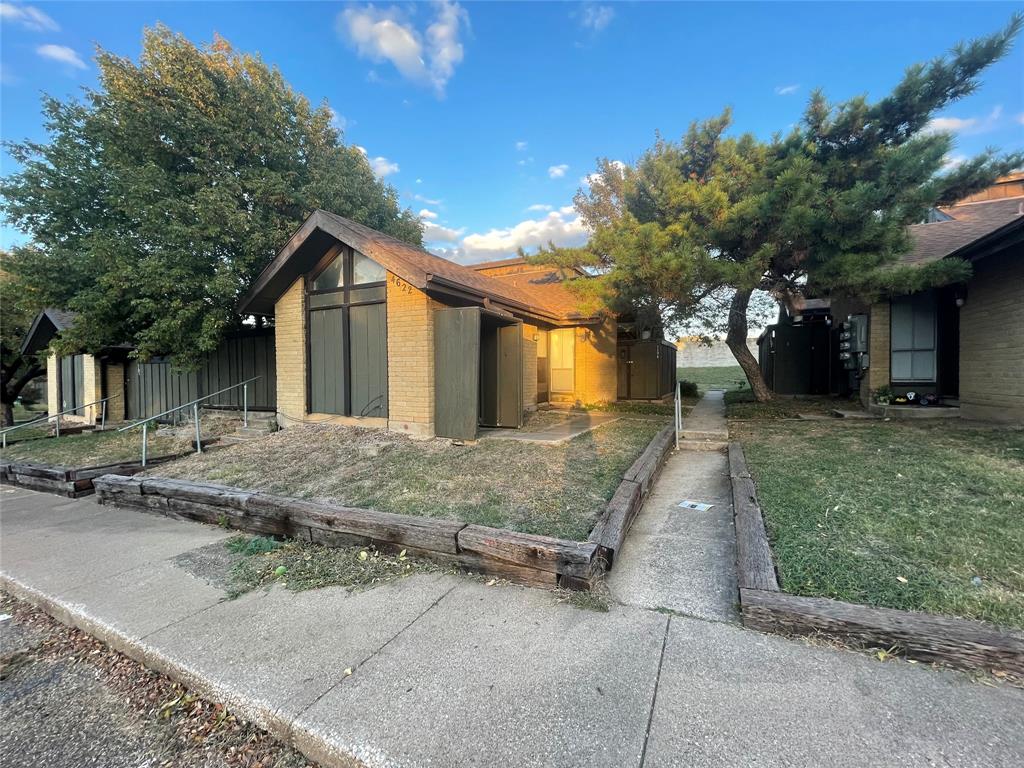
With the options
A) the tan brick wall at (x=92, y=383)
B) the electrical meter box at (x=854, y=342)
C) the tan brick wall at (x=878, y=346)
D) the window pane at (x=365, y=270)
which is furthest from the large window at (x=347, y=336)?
the electrical meter box at (x=854, y=342)

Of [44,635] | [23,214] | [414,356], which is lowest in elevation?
[44,635]

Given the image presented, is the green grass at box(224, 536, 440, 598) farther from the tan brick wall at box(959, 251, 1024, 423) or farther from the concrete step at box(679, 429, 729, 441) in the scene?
the tan brick wall at box(959, 251, 1024, 423)

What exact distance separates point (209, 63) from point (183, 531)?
1096cm

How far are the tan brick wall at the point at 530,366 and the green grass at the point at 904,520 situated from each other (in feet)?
16.3

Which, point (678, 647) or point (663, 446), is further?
point (663, 446)

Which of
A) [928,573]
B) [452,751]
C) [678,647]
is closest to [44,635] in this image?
[452,751]

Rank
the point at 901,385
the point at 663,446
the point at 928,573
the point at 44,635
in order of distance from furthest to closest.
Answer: the point at 901,385, the point at 663,446, the point at 44,635, the point at 928,573

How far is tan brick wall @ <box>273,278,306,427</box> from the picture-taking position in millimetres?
8344

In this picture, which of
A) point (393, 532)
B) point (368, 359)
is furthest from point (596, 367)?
point (393, 532)

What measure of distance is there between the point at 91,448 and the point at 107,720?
9.44 m

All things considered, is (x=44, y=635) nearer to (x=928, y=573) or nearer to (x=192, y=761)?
(x=192, y=761)

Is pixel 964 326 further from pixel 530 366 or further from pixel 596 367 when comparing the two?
pixel 530 366

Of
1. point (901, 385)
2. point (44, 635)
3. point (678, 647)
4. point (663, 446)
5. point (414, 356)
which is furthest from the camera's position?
point (901, 385)

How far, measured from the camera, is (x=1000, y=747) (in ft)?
5.10
